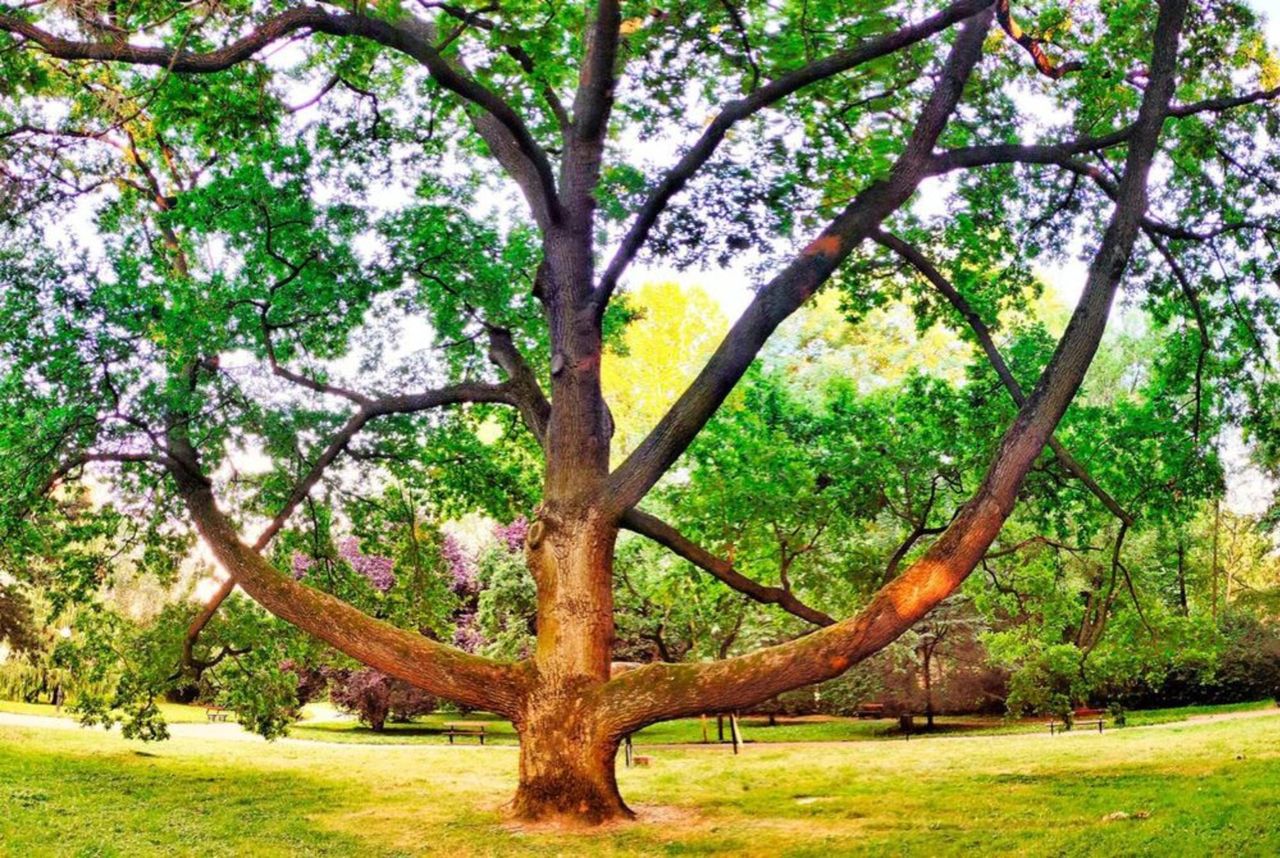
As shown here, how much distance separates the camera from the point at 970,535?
765 cm

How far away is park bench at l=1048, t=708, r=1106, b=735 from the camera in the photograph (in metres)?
21.9

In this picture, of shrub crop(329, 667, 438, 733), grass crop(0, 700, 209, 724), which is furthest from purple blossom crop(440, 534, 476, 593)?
grass crop(0, 700, 209, 724)

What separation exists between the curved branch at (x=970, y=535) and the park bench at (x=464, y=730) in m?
14.2

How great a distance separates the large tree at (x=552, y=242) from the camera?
8.37 meters

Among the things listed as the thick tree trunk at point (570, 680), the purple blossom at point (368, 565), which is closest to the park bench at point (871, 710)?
the purple blossom at point (368, 565)

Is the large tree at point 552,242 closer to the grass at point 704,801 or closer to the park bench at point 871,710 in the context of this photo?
the grass at point 704,801

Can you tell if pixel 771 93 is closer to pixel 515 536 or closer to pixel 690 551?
pixel 690 551

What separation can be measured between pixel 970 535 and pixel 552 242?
18.4ft

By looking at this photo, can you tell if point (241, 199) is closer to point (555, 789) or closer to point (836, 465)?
point (555, 789)

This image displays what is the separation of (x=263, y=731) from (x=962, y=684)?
2048cm

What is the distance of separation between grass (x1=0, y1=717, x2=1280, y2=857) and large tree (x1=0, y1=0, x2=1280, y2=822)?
1270 millimetres

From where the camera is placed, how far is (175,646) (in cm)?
1281

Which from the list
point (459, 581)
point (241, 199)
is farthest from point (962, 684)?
point (241, 199)

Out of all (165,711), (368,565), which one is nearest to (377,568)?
(368,565)
